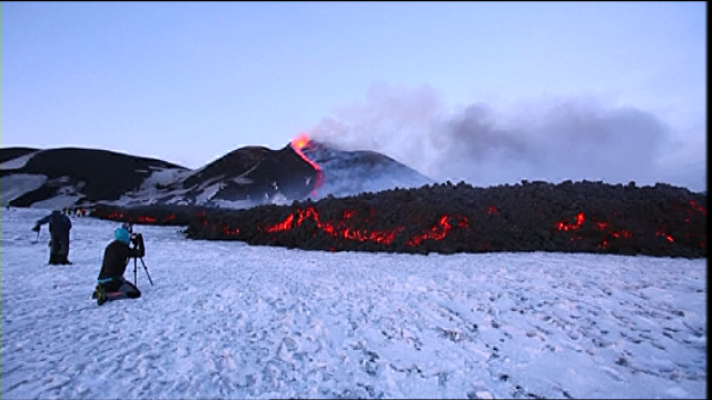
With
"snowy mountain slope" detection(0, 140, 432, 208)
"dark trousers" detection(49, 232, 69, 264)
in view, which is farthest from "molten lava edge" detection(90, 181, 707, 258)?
"snowy mountain slope" detection(0, 140, 432, 208)

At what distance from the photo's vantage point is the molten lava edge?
45.6 ft

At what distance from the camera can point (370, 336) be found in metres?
5.61

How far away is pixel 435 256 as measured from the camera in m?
13.9

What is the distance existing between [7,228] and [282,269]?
22.1 m

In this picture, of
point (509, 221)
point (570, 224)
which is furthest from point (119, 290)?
point (570, 224)

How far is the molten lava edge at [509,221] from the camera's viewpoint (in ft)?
45.6

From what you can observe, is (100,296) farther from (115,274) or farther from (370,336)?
(370,336)

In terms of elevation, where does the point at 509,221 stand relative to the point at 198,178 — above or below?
below

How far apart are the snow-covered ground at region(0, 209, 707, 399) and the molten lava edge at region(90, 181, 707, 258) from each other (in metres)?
3.95

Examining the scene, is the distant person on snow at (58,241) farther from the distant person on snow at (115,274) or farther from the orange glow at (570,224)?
the orange glow at (570,224)

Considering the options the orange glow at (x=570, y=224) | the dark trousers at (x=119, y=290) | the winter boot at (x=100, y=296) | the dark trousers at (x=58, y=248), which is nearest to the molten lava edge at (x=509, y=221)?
the orange glow at (x=570, y=224)

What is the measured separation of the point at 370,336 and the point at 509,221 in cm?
1216

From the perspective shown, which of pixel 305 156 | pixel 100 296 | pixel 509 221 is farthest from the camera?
pixel 305 156

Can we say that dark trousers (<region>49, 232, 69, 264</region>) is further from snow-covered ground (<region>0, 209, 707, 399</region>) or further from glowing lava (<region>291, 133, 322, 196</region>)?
glowing lava (<region>291, 133, 322, 196</region>)
